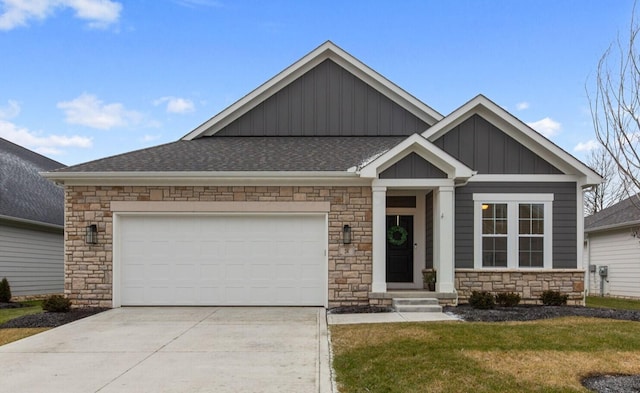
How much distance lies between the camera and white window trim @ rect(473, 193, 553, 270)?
11.7 m

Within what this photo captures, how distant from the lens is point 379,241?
1112 cm

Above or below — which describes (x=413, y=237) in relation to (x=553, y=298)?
above

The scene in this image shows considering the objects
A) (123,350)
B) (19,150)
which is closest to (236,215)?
(123,350)

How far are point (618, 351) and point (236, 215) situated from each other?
7.81m

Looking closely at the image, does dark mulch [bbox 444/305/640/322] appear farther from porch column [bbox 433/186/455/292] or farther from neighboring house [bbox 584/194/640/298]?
neighboring house [bbox 584/194/640/298]

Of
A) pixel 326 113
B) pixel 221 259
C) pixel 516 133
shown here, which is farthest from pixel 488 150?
pixel 221 259

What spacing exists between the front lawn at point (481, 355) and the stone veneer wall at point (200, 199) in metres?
2.51

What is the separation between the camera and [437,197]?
11.3 m

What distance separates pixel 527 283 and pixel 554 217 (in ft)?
5.55

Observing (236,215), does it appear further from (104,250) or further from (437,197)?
(437,197)

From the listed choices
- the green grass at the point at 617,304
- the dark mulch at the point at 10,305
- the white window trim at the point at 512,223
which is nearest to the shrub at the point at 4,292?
the dark mulch at the point at 10,305

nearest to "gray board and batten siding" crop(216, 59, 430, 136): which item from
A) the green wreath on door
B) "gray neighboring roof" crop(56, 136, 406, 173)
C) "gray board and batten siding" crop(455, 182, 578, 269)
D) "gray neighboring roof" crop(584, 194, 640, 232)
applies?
"gray neighboring roof" crop(56, 136, 406, 173)

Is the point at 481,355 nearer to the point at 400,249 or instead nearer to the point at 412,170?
the point at 412,170

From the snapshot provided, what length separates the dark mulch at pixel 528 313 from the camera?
9.36 metres
